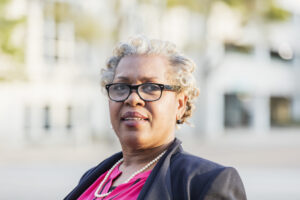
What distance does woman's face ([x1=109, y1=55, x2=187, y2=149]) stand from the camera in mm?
2096

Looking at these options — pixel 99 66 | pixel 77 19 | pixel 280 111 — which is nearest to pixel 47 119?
pixel 99 66

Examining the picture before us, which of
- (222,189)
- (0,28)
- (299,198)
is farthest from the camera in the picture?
(0,28)

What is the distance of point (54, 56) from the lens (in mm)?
22031

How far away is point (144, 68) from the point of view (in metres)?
2.12

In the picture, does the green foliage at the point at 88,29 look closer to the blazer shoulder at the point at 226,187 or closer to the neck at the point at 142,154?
the neck at the point at 142,154

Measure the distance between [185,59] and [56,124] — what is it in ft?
66.1

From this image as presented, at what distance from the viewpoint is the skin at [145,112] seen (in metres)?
2.10

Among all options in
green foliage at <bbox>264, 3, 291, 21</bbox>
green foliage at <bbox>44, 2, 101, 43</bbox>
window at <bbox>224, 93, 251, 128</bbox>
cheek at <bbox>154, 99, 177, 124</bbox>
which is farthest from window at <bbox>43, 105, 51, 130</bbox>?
cheek at <bbox>154, 99, 177, 124</bbox>

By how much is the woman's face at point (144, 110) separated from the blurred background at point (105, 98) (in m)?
6.36

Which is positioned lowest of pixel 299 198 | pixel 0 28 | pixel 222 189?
pixel 299 198

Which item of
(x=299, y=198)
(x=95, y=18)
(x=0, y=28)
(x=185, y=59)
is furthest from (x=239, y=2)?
(x=185, y=59)

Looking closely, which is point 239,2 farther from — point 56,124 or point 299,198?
point 299,198

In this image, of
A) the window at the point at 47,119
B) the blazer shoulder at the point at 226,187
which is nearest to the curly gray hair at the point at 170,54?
the blazer shoulder at the point at 226,187

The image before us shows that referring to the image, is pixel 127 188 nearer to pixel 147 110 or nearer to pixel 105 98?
pixel 147 110
